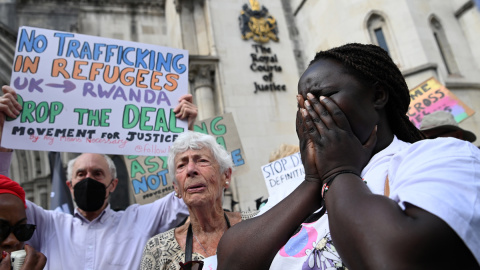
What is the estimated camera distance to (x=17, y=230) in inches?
77.5

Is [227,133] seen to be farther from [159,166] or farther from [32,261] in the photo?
[32,261]

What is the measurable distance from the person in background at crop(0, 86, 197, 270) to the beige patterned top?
0.46 m

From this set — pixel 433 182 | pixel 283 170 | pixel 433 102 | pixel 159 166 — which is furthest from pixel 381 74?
pixel 433 102

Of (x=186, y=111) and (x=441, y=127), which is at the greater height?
(x=186, y=111)

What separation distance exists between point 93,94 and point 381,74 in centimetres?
244

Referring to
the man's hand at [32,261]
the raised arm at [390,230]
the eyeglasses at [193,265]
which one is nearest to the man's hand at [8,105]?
the man's hand at [32,261]

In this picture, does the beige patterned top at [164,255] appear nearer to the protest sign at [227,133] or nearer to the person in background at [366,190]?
the person in background at [366,190]

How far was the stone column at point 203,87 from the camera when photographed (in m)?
8.12

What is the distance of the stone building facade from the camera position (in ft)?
26.4

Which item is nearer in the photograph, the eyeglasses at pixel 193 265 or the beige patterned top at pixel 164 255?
the eyeglasses at pixel 193 265

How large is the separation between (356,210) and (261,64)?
26.9 ft

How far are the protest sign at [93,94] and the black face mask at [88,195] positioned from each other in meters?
0.27

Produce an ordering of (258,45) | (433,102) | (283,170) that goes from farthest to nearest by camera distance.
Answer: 1. (258,45)
2. (433,102)
3. (283,170)

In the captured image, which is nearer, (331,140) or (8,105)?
(331,140)
